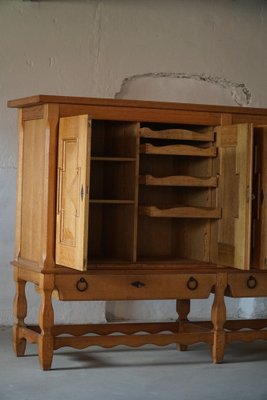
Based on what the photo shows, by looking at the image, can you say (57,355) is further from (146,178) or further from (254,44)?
(254,44)

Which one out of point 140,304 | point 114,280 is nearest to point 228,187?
point 114,280

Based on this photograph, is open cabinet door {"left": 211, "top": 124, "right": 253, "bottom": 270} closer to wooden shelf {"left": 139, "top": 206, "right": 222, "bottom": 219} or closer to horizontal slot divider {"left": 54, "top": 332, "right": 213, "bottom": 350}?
wooden shelf {"left": 139, "top": 206, "right": 222, "bottom": 219}

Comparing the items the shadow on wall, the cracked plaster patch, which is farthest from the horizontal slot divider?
the cracked plaster patch

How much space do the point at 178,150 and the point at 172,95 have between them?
76.3 inches

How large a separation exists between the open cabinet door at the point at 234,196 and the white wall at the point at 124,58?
5.90 ft

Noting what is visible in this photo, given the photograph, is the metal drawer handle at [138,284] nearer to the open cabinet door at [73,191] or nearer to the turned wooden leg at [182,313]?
the open cabinet door at [73,191]

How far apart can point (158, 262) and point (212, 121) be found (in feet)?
3.55

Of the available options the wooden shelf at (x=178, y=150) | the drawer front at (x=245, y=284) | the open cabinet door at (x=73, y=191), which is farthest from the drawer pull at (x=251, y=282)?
the open cabinet door at (x=73, y=191)

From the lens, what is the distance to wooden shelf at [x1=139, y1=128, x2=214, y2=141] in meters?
6.34

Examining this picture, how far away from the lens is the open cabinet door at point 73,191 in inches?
227

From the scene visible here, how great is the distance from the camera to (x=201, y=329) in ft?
22.2

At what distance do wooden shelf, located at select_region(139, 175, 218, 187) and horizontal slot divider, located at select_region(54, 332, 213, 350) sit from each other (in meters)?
1.05

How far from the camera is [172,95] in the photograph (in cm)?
828

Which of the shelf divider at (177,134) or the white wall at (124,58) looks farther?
the white wall at (124,58)
